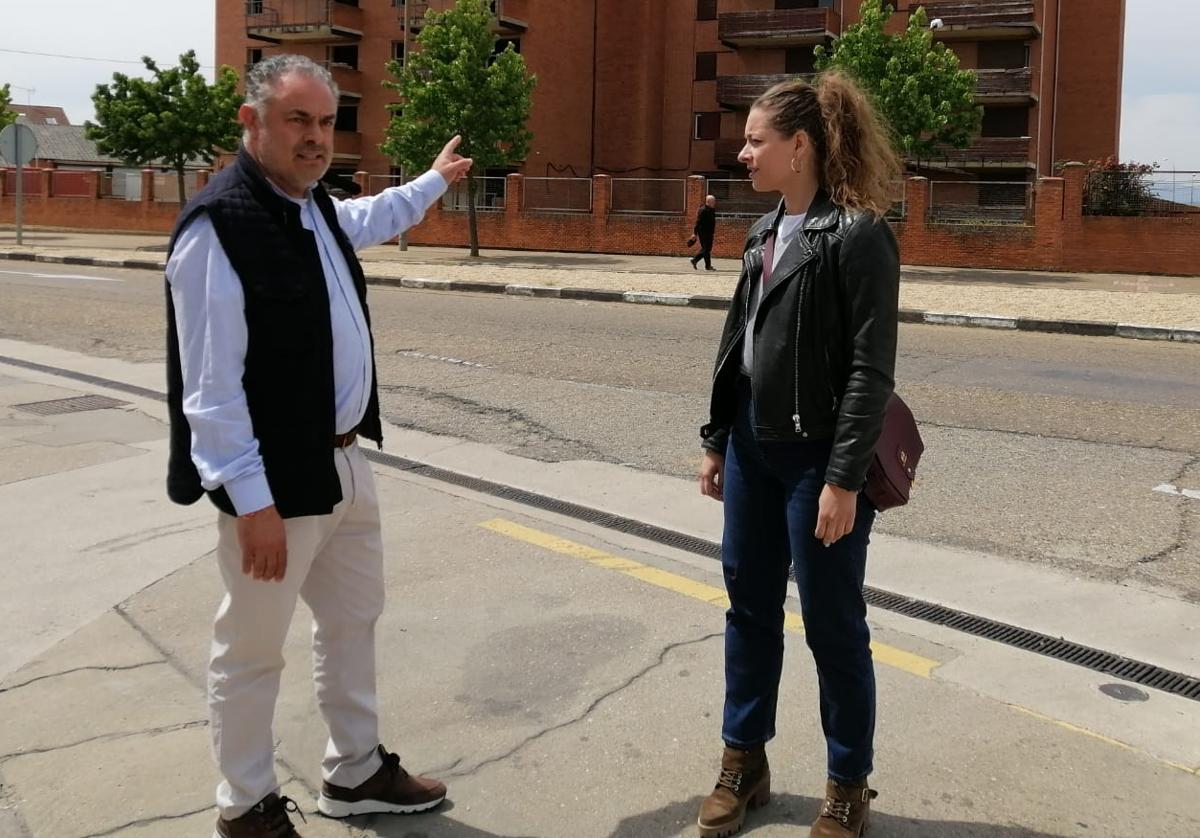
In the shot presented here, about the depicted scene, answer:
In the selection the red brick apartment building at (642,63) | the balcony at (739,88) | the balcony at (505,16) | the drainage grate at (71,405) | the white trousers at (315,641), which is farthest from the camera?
the red brick apartment building at (642,63)

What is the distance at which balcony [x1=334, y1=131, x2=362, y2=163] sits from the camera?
46.9 meters

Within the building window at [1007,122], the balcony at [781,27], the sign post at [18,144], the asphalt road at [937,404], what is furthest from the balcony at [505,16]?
the asphalt road at [937,404]

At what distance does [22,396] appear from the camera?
945cm

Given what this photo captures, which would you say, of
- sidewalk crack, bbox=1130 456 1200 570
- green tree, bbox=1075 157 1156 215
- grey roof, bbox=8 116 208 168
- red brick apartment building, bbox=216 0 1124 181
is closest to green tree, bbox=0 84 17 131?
red brick apartment building, bbox=216 0 1124 181

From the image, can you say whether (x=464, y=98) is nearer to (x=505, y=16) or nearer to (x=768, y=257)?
(x=505, y=16)

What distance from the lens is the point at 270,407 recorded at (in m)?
2.69

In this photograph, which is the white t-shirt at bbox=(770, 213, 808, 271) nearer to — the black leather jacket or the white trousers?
the black leather jacket

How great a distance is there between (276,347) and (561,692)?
1.73 m

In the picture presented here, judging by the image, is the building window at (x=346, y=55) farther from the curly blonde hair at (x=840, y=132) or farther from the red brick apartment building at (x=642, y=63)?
the curly blonde hair at (x=840, y=132)

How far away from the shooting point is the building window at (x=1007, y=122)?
139 ft

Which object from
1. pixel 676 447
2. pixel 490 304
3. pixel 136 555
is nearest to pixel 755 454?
pixel 136 555

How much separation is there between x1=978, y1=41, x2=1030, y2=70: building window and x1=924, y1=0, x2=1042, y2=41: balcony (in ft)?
2.26

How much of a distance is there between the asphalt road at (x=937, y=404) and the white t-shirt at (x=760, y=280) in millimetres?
3053

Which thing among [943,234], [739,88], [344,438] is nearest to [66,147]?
[739,88]
